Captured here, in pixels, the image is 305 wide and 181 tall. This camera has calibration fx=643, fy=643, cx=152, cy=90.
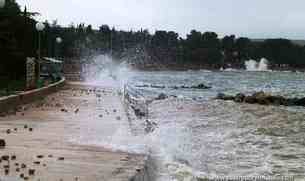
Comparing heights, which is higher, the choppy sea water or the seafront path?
the seafront path

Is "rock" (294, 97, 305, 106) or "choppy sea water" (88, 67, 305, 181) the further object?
"rock" (294, 97, 305, 106)

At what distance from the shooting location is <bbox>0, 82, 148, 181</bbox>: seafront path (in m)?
9.37

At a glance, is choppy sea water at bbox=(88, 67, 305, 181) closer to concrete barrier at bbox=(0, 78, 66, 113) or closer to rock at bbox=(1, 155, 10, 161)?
rock at bbox=(1, 155, 10, 161)

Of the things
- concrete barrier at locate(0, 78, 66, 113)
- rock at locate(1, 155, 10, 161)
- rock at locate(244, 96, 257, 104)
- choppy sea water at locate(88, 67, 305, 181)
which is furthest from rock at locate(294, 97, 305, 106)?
rock at locate(1, 155, 10, 161)

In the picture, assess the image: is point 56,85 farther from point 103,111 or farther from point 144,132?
point 144,132

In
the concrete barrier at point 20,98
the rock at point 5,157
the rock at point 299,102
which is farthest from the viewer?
the rock at point 299,102

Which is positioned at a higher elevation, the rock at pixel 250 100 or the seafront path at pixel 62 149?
the seafront path at pixel 62 149

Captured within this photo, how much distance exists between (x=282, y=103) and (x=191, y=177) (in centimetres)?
3286

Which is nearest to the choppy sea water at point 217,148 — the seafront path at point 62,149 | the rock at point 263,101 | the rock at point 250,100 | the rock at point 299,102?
the seafront path at point 62,149

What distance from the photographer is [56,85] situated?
114 feet

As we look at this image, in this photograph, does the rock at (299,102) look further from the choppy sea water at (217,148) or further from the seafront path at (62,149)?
the seafront path at (62,149)

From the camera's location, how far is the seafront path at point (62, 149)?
9.37 meters

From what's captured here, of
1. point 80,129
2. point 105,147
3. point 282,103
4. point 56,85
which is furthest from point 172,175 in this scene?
point 282,103

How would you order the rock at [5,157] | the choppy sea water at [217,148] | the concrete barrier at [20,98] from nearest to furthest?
1. the rock at [5,157]
2. the choppy sea water at [217,148]
3. the concrete barrier at [20,98]
